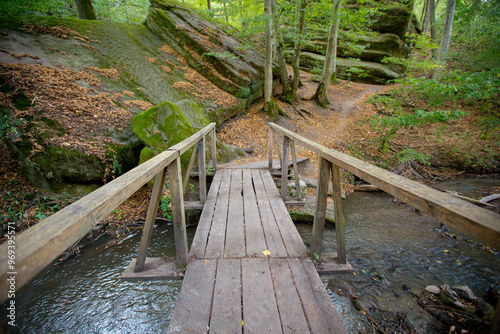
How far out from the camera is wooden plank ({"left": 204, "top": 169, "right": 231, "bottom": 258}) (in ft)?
8.07

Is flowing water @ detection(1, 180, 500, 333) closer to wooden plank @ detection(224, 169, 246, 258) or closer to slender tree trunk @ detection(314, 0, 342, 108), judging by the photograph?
wooden plank @ detection(224, 169, 246, 258)

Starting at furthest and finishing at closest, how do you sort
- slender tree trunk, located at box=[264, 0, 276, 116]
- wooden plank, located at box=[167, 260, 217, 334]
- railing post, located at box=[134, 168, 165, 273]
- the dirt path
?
slender tree trunk, located at box=[264, 0, 276, 116], the dirt path, railing post, located at box=[134, 168, 165, 273], wooden plank, located at box=[167, 260, 217, 334]

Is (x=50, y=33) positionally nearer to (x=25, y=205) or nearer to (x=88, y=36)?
(x=88, y=36)

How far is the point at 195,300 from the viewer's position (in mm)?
1819

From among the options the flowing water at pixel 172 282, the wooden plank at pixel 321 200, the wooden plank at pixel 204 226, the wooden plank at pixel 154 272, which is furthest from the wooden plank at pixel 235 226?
the flowing water at pixel 172 282

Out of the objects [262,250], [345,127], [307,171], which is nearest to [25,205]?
[262,250]

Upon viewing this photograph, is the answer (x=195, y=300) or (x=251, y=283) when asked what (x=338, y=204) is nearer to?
→ (x=251, y=283)

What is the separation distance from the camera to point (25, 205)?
4438 millimetres

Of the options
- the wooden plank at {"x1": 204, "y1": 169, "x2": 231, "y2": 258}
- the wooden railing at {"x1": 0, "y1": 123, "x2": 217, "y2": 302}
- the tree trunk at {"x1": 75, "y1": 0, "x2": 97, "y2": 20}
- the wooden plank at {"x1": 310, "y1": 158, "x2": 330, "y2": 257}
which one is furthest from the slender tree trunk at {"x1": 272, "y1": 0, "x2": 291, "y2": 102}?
the wooden railing at {"x1": 0, "y1": 123, "x2": 217, "y2": 302}

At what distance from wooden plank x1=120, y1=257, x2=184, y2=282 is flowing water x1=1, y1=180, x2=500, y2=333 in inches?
45.6

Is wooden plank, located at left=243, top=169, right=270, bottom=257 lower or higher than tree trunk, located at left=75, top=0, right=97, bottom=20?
lower

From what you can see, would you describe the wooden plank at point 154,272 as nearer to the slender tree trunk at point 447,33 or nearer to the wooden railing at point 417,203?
the wooden railing at point 417,203

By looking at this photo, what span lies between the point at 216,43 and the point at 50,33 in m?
6.44

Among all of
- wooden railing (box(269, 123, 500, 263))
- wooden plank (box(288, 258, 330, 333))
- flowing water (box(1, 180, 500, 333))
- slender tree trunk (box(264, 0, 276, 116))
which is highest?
slender tree trunk (box(264, 0, 276, 116))
